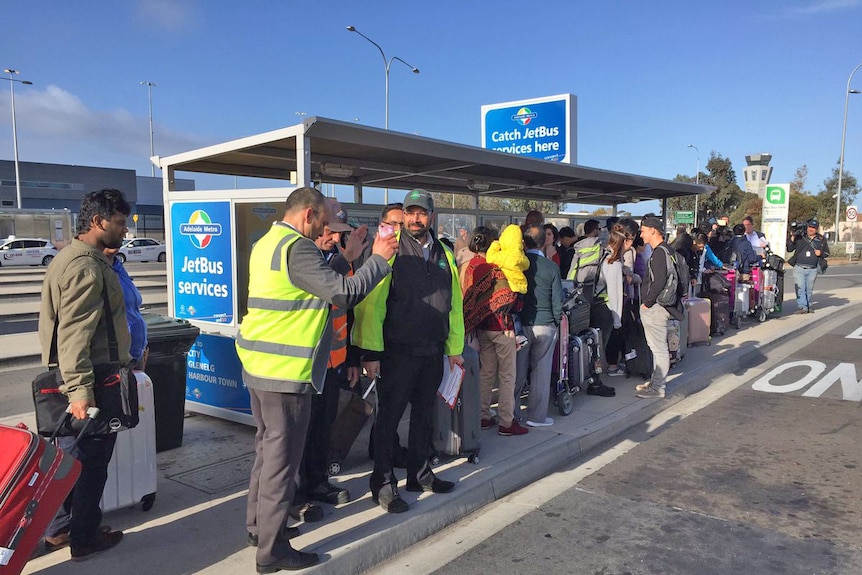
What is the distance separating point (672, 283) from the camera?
6.30 m

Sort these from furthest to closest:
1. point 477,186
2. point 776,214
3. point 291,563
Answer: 1. point 776,214
2. point 477,186
3. point 291,563

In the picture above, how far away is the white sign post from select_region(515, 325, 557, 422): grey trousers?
15025 millimetres

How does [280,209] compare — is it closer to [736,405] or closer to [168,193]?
[168,193]

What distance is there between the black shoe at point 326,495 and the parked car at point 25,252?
34.0 metres

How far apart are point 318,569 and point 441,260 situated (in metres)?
1.86

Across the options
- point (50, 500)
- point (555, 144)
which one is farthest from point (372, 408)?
point (555, 144)

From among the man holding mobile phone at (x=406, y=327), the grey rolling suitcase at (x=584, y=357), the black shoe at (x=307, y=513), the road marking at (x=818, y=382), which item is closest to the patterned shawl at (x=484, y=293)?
the man holding mobile phone at (x=406, y=327)

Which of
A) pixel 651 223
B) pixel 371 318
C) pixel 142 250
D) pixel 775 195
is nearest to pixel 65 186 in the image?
pixel 142 250

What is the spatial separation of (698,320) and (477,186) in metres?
3.86

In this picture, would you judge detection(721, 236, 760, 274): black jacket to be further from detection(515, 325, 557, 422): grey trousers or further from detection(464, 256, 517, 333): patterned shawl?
detection(464, 256, 517, 333): patterned shawl

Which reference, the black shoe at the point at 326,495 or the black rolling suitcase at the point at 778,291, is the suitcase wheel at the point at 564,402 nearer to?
the black shoe at the point at 326,495

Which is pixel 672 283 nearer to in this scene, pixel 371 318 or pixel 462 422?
pixel 462 422

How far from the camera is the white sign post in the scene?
17.6 m

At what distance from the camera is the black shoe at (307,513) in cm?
363
